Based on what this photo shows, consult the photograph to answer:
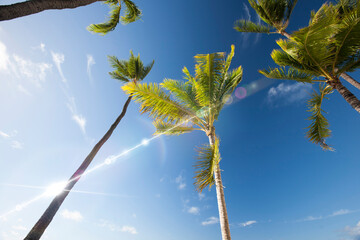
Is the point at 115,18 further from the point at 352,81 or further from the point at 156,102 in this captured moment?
the point at 352,81

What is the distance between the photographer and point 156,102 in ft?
18.6

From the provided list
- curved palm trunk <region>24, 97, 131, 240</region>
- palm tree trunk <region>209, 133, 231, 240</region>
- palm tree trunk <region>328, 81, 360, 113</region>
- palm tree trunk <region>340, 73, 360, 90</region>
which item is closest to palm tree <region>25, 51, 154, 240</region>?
curved palm trunk <region>24, 97, 131, 240</region>

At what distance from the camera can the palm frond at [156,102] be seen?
4.97m

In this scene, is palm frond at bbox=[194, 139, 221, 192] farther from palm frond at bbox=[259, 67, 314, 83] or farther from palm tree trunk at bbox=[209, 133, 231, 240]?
palm frond at bbox=[259, 67, 314, 83]

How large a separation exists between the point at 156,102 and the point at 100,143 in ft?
13.1

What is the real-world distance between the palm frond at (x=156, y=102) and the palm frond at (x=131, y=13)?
5.46m

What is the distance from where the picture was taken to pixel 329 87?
6.41 metres

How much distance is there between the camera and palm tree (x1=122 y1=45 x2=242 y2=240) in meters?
4.71

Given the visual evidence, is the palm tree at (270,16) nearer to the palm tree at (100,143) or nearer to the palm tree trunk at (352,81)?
the palm tree trunk at (352,81)

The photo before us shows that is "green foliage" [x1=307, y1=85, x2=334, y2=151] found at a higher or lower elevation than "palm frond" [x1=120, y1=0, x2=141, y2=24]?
lower

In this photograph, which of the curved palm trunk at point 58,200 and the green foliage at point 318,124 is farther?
the green foliage at point 318,124

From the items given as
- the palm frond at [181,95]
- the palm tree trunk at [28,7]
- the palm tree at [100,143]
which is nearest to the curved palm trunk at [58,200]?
the palm tree at [100,143]

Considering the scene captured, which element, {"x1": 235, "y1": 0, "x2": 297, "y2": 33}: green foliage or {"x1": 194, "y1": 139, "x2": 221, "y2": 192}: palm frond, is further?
{"x1": 235, "y1": 0, "x2": 297, "y2": 33}: green foliage

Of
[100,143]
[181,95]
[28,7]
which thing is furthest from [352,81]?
[100,143]
